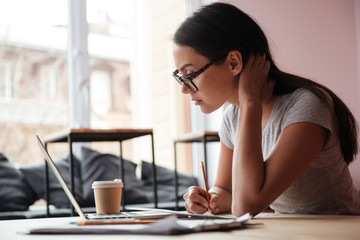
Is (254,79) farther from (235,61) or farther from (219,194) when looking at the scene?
(219,194)

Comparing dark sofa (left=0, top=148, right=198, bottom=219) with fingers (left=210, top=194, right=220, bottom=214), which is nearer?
fingers (left=210, top=194, right=220, bottom=214)

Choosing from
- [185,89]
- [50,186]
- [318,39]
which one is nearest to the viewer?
[185,89]

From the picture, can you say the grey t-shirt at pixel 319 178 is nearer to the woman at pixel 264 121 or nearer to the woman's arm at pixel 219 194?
the woman at pixel 264 121

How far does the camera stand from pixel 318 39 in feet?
14.6

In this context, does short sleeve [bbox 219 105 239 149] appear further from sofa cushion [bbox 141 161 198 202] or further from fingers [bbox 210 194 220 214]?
sofa cushion [bbox 141 161 198 202]

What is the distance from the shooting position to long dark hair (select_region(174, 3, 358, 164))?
4.48 ft

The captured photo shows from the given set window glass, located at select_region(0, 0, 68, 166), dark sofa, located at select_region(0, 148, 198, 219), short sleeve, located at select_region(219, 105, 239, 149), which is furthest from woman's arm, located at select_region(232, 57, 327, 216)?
window glass, located at select_region(0, 0, 68, 166)

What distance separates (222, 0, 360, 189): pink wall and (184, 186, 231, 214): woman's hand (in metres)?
2.97

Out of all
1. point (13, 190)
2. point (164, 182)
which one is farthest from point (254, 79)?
point (164, 182)

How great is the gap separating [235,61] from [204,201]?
0.40 m

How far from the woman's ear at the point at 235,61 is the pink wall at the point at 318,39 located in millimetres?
2890

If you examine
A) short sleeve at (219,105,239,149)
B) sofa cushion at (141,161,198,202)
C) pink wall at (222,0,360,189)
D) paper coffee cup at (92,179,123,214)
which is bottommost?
sofa cushion at (141,161,198,202)

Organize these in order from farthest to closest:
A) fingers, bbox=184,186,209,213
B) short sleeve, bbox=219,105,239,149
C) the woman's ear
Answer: short sleeve, bbox=219,105,239,149 → the woman's ear → fingers, bbox=184,186,209,213

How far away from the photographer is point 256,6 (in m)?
4.26
